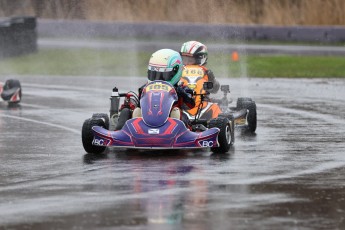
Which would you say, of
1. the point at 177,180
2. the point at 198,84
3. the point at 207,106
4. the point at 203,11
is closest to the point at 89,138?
the point at 207,106

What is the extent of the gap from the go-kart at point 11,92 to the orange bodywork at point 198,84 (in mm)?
5794

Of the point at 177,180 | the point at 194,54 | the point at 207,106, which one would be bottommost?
the point at 177,180

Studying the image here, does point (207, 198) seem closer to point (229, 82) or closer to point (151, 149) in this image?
point (151, 149)

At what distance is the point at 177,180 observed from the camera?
12250mm

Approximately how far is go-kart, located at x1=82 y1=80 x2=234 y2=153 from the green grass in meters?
14.4

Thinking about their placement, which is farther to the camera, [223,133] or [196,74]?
[196,74]

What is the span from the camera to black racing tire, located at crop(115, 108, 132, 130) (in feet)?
49.4

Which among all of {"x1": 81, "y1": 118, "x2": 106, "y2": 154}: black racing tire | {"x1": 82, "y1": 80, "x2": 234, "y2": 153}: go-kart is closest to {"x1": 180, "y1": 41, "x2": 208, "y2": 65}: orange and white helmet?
{"x1": 82, "y1": 80, "x2": 234, "y2": 153}: go-kart

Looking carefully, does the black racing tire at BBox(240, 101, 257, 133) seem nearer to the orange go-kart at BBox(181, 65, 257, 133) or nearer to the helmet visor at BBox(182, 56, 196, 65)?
the orange go-kart at BBox(181, 65, 257, 133)

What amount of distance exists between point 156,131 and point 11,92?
8466 millimetres

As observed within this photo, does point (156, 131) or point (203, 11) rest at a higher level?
point (203, 11)

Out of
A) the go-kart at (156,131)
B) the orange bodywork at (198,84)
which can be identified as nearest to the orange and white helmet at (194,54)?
the orange bodywork at (198,84)

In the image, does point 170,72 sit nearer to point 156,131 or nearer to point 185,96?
point 185,96

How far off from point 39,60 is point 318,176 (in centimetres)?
2252
